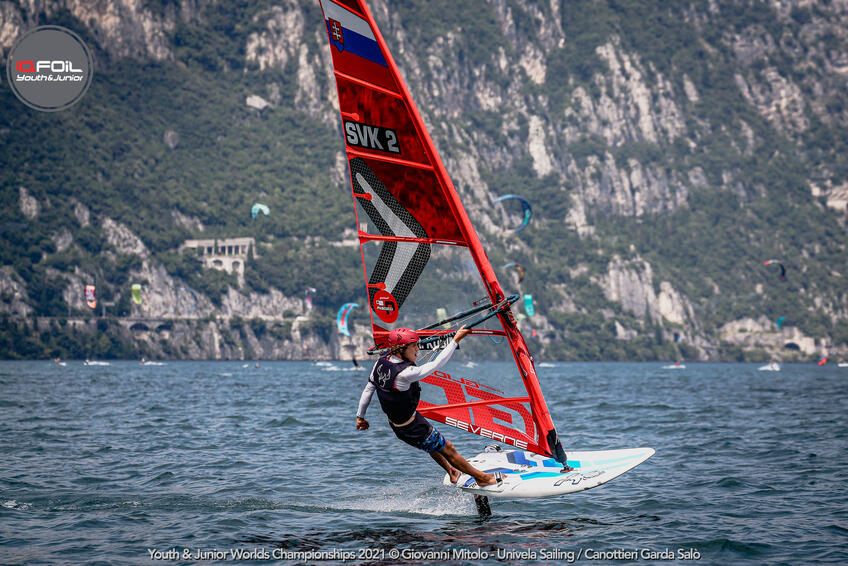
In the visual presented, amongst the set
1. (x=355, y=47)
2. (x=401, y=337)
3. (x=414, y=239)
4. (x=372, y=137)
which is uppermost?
(x=355, y=47)

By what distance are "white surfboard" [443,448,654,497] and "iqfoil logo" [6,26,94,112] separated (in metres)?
133

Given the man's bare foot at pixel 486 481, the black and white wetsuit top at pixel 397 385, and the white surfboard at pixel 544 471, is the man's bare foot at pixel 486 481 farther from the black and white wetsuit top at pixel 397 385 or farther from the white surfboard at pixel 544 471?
the black and white wetsuit top at pixel 397 385

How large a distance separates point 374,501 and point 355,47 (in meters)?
6.09

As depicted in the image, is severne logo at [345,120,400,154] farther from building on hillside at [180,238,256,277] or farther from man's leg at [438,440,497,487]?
building on hillside at [180,238,256,277]

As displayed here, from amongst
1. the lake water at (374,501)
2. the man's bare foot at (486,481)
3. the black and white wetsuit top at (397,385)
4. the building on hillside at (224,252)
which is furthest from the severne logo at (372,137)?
the building on hillside at (224,252)

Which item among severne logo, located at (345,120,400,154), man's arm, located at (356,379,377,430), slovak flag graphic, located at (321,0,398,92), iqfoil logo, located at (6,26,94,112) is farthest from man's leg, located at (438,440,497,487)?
iqfoil logo, located at (6,26,94,112)

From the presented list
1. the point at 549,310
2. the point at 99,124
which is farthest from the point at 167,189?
the point at 549,310

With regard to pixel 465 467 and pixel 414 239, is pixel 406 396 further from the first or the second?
pixel 414 239

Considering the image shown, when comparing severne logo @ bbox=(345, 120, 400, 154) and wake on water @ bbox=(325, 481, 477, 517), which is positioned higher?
severne logo @ bbox=(345, 120, 400, 154)

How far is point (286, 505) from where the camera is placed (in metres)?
12.2

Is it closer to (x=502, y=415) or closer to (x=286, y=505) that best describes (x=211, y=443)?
(x=286, y=505)

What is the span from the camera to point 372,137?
37.8ft

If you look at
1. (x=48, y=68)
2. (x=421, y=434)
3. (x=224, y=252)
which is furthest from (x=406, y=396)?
(x=224, y=252)

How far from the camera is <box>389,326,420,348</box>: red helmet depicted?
10.9 meters
